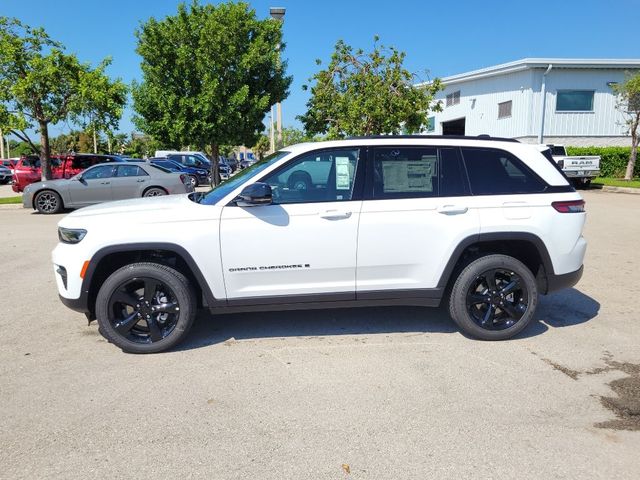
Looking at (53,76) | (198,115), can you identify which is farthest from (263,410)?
(53,76)

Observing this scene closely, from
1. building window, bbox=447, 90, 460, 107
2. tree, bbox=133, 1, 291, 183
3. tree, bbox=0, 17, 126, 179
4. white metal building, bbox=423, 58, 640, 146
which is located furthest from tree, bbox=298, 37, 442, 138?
building window, bbox=447, 90, 460, 107

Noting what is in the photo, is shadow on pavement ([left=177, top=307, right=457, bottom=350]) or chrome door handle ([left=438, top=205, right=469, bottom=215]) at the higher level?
chrome door handle ([left=438, top=205, right=469, bottom=215])

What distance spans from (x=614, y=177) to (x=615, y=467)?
27147 mm

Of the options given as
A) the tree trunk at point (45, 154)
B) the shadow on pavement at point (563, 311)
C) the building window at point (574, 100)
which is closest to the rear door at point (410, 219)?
the shadow on pavement at point (563, 311)

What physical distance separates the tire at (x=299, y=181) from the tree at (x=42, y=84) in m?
15.2

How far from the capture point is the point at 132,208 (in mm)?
4410

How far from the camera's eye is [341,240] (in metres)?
4.32

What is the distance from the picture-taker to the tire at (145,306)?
13.9ft

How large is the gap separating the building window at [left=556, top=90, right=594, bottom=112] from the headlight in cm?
2788

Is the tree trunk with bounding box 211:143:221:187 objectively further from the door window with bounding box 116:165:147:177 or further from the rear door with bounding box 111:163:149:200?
the rear door with bounding box 111:163:149:200

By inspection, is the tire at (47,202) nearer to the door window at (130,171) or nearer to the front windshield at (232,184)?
the door window at (130,171)

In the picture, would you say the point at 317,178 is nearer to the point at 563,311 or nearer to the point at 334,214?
the point at 334,214

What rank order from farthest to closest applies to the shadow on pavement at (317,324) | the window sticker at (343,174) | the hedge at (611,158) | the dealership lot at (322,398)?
the hedge at (611,158), the shadow on pavement at (317,324), the window sticker at (343,174), the dealership lot at (322,398)

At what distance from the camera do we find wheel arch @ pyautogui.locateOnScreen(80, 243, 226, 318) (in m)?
4.18
